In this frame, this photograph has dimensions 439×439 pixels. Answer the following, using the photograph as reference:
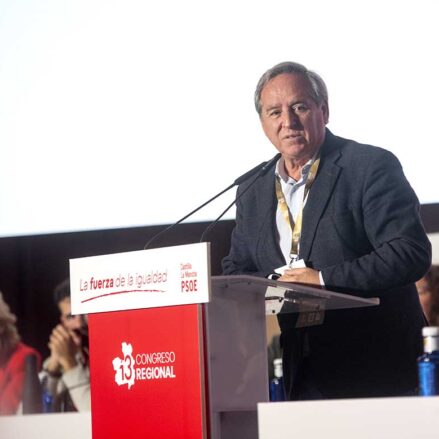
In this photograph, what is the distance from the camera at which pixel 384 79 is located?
3879 millimetres

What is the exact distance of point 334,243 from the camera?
379cm

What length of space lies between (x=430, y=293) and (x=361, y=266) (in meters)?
0.28

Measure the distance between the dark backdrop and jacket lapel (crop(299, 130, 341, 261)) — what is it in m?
0.54

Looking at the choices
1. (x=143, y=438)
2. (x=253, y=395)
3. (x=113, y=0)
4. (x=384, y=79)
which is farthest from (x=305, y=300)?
(x=113, y=0)

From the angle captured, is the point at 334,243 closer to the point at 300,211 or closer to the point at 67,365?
the point at 300,211

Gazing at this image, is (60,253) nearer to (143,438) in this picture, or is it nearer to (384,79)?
A: (384,79)

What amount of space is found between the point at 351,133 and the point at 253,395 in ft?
5.12

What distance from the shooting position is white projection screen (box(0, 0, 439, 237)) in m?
3.86

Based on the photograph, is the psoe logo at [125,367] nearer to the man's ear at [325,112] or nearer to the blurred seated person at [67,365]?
the man's ear at [325,112]

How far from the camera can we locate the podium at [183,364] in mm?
2445

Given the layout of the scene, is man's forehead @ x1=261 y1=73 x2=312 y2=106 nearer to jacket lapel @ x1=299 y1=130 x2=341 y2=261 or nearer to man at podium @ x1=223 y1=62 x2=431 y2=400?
man at podium @ x1=223 y1=62 x2=431 y2=400

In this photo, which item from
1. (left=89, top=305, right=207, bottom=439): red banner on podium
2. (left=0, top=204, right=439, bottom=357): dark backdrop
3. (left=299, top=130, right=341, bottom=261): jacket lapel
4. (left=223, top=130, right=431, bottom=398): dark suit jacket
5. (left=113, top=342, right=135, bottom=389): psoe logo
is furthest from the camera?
(left=0, top=204, right=439, bottom=357): dark backdrop

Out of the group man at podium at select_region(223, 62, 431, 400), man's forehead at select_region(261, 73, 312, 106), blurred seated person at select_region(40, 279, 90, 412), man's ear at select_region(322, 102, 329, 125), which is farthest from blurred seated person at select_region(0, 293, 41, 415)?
man's ear at select_region(322, 102, 329, 125)

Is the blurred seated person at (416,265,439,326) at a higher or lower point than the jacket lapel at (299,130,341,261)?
lower
